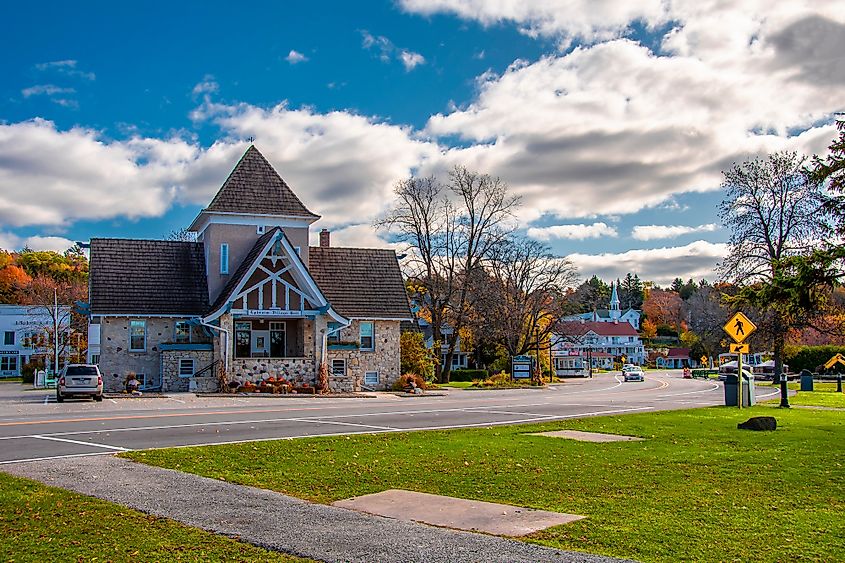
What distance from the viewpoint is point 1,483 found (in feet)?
36.8

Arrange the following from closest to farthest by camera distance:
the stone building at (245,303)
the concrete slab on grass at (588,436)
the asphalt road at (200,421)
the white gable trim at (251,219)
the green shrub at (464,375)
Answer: the asphalt road at (200,421), the concrete slab on grass at (588,436), the stone building at (245,303), the white gable trim at (251,219), the green shrub at (464,375)

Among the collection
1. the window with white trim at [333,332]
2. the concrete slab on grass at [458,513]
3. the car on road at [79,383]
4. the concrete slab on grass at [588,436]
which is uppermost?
the window with white trim at [333,332]

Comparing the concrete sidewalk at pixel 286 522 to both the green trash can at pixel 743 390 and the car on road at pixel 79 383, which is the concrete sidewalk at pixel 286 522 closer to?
the car on road at pixel 79 383

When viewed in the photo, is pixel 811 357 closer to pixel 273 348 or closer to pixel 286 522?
pixel 273 348

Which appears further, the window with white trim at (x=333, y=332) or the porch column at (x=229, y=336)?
the window with white trim at (x=333, y=332)

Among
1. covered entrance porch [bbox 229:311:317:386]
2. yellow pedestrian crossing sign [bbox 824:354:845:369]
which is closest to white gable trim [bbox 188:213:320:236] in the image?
covered entrance porch [bbox 229:311:317:386]

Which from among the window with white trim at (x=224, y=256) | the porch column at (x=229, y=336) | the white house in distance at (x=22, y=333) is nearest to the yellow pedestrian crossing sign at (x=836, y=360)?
the porch column at (x=229, y=336)

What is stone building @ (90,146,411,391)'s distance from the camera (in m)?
40.4

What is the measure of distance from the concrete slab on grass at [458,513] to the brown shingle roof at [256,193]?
34.8 metres

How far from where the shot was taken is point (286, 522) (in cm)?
865

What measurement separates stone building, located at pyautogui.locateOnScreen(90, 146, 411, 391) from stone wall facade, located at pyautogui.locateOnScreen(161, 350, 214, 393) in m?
0.05

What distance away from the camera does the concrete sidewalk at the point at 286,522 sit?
729 centimetres

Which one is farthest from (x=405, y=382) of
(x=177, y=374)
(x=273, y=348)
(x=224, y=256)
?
(x=177, y=374)

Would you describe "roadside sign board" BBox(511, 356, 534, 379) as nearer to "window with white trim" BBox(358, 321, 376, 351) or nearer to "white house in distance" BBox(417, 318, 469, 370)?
"window with white trim" BBox(358, 321, 376, 351)
